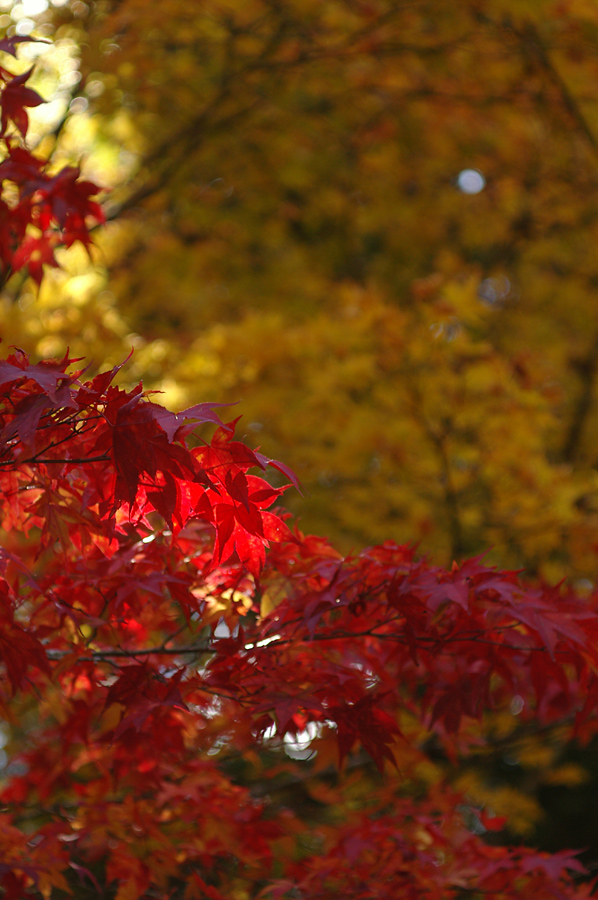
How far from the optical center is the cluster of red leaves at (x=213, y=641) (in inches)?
48.6

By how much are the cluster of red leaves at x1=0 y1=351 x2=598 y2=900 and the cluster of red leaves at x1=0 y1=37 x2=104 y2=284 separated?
2.13 feet

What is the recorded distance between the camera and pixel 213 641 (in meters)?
1.65

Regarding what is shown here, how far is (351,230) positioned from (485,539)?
3530mm

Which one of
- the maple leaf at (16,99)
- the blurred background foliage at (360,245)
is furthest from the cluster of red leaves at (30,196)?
the blurred background foliage at (360,245)

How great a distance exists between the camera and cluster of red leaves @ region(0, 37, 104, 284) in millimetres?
1774

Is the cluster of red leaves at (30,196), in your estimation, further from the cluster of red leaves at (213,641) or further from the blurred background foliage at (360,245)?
the blurred background foliage at (360,245)

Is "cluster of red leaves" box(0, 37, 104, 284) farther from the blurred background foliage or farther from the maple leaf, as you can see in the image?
the blurred background foliage

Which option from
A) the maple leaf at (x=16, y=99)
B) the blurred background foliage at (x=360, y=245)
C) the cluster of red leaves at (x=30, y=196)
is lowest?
the blurred background foliage at (x=360, y=245)

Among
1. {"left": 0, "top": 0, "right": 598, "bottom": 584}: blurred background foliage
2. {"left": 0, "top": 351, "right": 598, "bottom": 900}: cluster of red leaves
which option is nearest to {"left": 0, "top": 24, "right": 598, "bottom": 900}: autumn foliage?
{"left": 0, "top": 351, "right": 598, "bottom": 900}: cluster of red leaves

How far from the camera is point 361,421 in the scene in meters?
3.97

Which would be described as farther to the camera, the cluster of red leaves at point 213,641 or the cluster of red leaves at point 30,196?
the cluster of red leaves at point 30,196

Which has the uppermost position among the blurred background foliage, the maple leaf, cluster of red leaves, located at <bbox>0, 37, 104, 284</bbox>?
the maple leaf

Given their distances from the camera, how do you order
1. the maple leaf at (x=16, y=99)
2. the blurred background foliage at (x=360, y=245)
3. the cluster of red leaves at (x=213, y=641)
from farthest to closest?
the blurred background foliage at (x=360, y=245) < the maple leaf at (x=16, y=99) < the cluster of red leaves at (x=213, y=641)

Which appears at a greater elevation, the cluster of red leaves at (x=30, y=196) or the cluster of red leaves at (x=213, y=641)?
the cluster of red leaves at (x=30, y=196)
